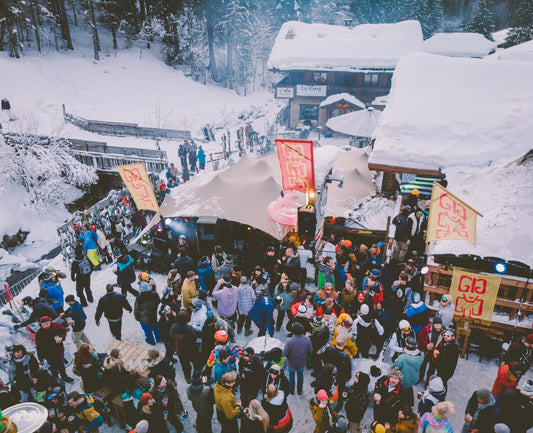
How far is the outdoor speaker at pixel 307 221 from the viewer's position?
870 cm

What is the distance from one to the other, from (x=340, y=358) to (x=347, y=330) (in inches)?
19.5

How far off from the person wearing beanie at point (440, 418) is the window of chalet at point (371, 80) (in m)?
30.0

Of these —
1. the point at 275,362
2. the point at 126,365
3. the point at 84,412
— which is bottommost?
the point at 126,365

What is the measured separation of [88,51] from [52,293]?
38707 mm

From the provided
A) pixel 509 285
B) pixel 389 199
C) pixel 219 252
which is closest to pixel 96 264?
pixel 219 252

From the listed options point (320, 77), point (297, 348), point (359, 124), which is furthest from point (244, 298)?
point (320, 77)

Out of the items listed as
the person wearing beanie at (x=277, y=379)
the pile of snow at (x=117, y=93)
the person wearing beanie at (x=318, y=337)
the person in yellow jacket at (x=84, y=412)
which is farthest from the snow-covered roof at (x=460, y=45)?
the person in yellow jacket at (x=84, y=412)

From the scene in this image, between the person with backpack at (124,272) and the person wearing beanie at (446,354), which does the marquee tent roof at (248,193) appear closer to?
the person with backpack at (124,272)

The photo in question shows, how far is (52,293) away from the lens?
7.52 m

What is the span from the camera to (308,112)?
3064 cm

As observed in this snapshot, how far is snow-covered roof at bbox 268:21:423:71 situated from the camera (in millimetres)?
28609

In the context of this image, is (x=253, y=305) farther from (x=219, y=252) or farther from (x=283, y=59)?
(x=283, y=59)

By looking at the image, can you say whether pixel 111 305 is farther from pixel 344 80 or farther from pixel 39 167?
pixel 344 80

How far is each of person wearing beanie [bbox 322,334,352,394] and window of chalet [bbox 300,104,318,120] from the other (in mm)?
27558
